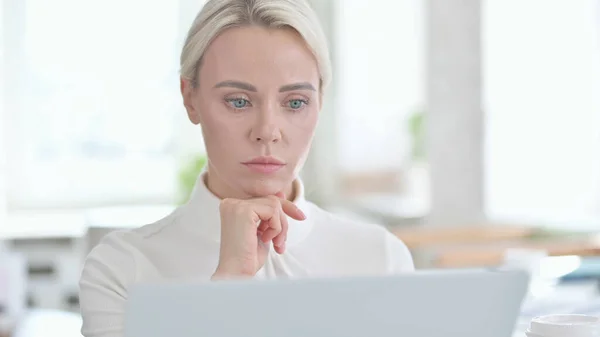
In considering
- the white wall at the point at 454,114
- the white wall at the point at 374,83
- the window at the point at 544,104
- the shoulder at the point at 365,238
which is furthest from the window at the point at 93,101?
the shoulder at the point at 365,238

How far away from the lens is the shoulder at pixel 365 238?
152 cm

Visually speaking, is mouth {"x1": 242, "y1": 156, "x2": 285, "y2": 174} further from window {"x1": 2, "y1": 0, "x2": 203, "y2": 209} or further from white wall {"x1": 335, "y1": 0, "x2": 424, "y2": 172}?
window {"x1": 2, "y1": 0, "x2": 203, "y2": 209}

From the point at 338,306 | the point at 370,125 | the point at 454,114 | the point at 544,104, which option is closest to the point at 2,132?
the point at 370,125

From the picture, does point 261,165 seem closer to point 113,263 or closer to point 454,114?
point 113,263

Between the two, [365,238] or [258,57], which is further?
[365,238]

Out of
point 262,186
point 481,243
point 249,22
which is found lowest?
point 262,186

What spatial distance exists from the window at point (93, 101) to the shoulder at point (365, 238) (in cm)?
492

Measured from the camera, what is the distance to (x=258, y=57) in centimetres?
134

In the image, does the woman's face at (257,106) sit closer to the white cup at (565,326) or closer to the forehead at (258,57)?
the forehead at (258,57)

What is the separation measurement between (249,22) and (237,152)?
19 centimetres

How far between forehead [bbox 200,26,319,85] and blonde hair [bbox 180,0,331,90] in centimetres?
1

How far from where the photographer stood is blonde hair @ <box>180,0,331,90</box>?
4.46 ft

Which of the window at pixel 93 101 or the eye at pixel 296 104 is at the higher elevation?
the window at pixel 93 101

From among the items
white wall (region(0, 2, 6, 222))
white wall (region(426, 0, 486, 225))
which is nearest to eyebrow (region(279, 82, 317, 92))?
white wall (region(426, 0, 486, 225))
